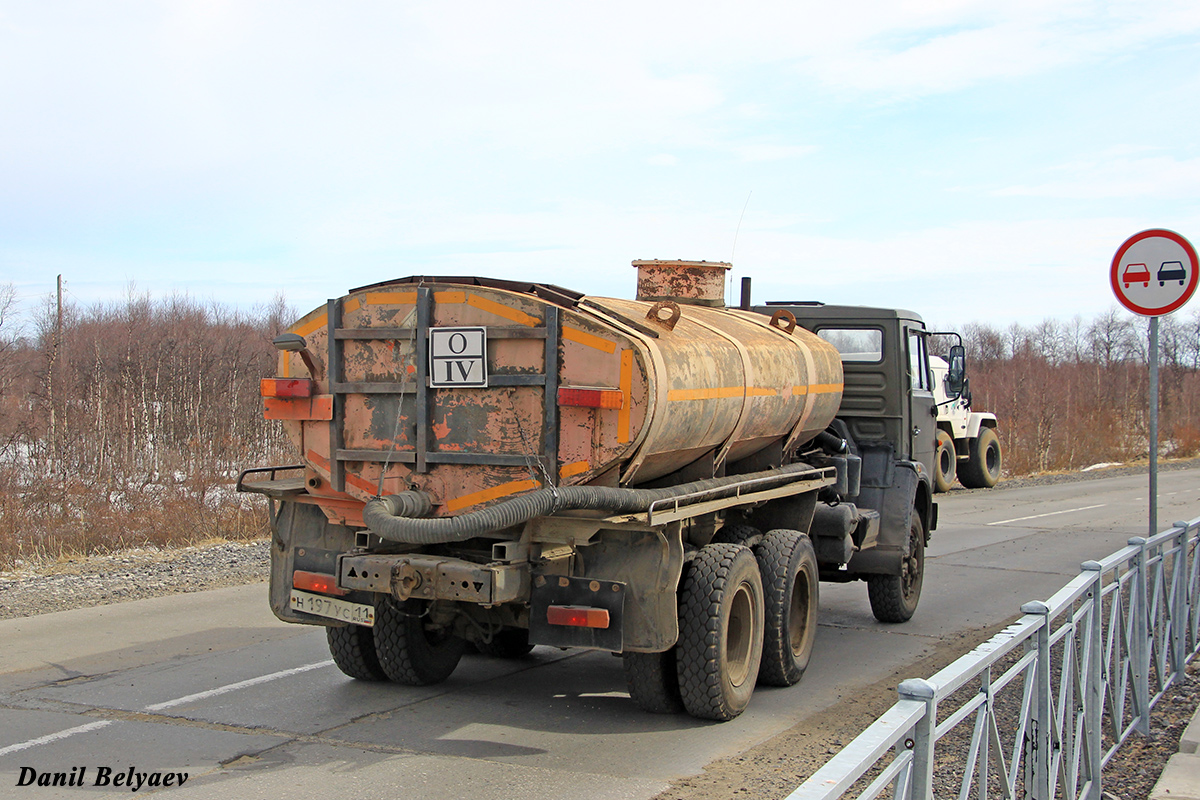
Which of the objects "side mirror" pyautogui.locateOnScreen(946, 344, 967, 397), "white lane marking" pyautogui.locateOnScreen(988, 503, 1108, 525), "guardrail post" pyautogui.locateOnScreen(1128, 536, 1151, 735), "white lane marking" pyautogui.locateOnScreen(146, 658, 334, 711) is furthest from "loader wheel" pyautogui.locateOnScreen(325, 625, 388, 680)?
"white lane marking" pyautogui.locateOnScreen(988, 503, 1108, 525)

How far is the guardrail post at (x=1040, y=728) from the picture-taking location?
13.2 feet

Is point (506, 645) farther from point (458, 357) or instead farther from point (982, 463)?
point (982, 463)

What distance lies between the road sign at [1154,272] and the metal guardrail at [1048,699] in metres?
1.64

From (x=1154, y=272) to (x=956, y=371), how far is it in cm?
240

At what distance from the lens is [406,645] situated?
6598mm

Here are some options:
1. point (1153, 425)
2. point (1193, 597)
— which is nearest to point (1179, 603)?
point (1193, 597)

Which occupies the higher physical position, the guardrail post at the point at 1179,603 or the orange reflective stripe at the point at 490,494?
the orange reflective stripe at the point at 490,494

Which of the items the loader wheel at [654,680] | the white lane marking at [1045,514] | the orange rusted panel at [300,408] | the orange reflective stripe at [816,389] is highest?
the orange reflective stripe at [816,389]

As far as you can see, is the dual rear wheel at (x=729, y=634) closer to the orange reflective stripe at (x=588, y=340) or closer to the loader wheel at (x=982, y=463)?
the orange reflective stripe at (x=588, y=340)

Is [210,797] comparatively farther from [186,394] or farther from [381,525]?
[186,394]

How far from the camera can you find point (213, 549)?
41.7 feet

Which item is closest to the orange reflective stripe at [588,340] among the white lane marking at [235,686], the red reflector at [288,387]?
the red reflector at [288,387]

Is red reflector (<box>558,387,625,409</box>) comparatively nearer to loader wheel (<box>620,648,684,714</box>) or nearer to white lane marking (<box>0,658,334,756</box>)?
loader wheel (<box>620,648,684,714</box>)

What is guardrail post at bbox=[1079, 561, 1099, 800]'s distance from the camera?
4.72 m
